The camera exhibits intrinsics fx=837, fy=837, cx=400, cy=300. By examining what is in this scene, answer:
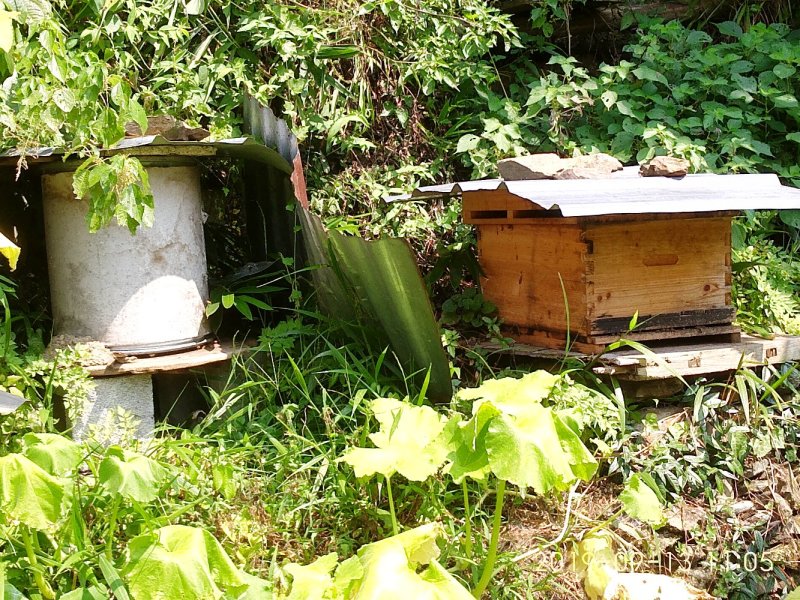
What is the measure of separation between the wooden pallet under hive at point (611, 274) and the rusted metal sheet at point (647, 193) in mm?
127

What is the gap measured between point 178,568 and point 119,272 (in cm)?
190

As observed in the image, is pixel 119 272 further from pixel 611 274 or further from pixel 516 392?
pixel 611 274

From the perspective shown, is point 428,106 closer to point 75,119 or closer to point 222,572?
point 75,119

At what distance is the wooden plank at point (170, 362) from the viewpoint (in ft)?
12.0

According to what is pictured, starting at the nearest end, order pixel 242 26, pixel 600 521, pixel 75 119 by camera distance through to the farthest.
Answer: pixel 75 119, pixel 600 521, pixel 242 26

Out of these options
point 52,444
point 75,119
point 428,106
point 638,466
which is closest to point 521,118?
point 428,106

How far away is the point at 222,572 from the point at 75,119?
69.5 inches

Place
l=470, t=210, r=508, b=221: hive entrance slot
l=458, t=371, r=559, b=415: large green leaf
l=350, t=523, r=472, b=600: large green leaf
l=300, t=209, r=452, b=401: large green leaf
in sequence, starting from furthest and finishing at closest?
l=470, t=210, r=508, b=221: hive entrance slot < l=300, t=209, r=452, b=401: large green leaf < l=458, t=371, r=559, b=415: large green leaf < l=350, t=523, r=472, b=600: large green leaf

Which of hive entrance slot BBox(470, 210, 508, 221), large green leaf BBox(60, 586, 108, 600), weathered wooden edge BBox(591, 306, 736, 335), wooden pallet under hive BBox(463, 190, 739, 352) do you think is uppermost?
hive entrance slot BBox(470, 210, 508, 221)

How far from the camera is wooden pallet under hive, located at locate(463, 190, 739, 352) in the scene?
3.66 metres

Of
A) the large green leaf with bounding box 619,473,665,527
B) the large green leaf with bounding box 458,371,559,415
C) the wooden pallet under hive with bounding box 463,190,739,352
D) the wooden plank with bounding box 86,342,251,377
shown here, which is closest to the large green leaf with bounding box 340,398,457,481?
the large green leaf with bounding box 458,371,559,415

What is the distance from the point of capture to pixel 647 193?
359 centimetres

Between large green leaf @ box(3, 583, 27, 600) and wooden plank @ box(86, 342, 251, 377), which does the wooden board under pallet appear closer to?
wooden plank @ box(86, 342, 251, 377)

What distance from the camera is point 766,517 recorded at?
11.6ft
